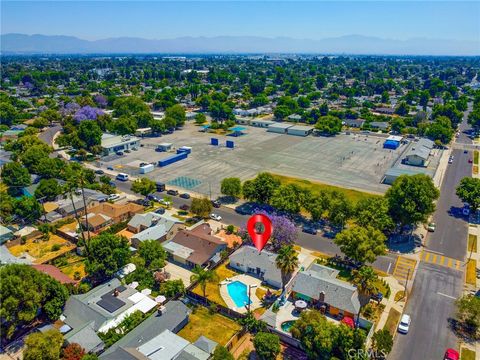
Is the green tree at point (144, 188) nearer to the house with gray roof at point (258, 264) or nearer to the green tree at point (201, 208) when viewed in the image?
the green tree at point (201, 208)

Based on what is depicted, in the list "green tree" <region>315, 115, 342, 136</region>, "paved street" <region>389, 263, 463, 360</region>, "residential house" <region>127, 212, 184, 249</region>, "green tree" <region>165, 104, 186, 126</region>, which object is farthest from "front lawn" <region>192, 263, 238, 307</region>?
"green tree" <region>165, 104, 186, 126</region>

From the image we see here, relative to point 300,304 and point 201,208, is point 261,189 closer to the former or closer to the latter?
point 201,208

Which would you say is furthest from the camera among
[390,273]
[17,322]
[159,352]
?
[390,273]

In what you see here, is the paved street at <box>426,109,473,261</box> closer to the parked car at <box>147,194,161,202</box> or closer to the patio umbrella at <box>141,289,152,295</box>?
the patio umbrella at <box>141,289,152,295</box>

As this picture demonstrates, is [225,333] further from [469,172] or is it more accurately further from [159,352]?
[469,172]

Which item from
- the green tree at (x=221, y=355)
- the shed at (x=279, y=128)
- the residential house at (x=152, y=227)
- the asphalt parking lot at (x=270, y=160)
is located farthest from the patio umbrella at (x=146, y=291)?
the shed at (x=279, y=128)

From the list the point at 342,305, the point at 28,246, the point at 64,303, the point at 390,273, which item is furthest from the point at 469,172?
the point at 28,246
